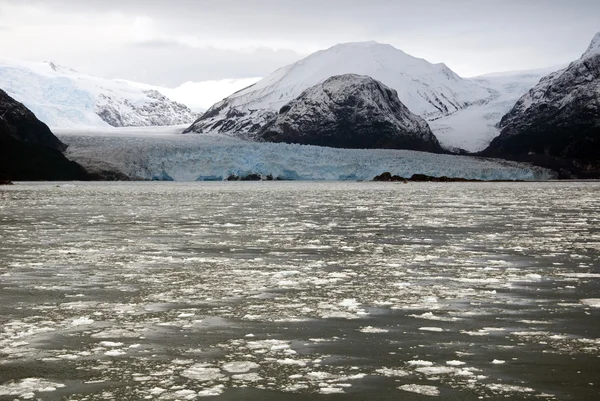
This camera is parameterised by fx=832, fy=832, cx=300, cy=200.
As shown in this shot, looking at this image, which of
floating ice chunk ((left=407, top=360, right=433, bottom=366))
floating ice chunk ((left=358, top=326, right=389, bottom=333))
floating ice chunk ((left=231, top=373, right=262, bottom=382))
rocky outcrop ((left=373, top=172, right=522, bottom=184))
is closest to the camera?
floating ice chunk ((left=231, top=373, right=262, bottom=382))

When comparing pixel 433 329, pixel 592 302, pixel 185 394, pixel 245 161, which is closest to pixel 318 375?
pixel 185 394

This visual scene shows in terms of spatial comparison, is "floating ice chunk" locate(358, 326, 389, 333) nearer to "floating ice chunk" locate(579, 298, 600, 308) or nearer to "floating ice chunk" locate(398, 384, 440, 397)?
"floating ice chunk" locate(398, 384, 440, 397)

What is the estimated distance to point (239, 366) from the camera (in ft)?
26.1

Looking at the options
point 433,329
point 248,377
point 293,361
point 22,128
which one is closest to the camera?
point 248,377

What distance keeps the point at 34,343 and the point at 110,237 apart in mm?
12638

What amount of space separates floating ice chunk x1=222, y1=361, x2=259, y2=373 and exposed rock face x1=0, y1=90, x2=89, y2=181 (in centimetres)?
11521

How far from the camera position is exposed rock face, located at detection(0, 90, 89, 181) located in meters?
125

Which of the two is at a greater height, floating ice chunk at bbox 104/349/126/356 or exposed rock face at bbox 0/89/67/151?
exposed rock face at bbox 0/89/67/151

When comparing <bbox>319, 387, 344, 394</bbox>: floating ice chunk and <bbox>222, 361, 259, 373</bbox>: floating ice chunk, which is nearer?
<bbox>319, 387, 344, 394</bbox>: floating ice chunk

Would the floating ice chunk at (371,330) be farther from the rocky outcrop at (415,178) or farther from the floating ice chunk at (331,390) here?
the rocky outcrop at (415,178)

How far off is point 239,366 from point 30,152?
129900mm

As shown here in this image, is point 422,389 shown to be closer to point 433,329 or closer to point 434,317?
point 433,329

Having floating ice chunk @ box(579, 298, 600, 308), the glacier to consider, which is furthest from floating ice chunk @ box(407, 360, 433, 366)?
the glacier

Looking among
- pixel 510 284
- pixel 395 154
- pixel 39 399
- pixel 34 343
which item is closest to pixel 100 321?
pixel 34 343
